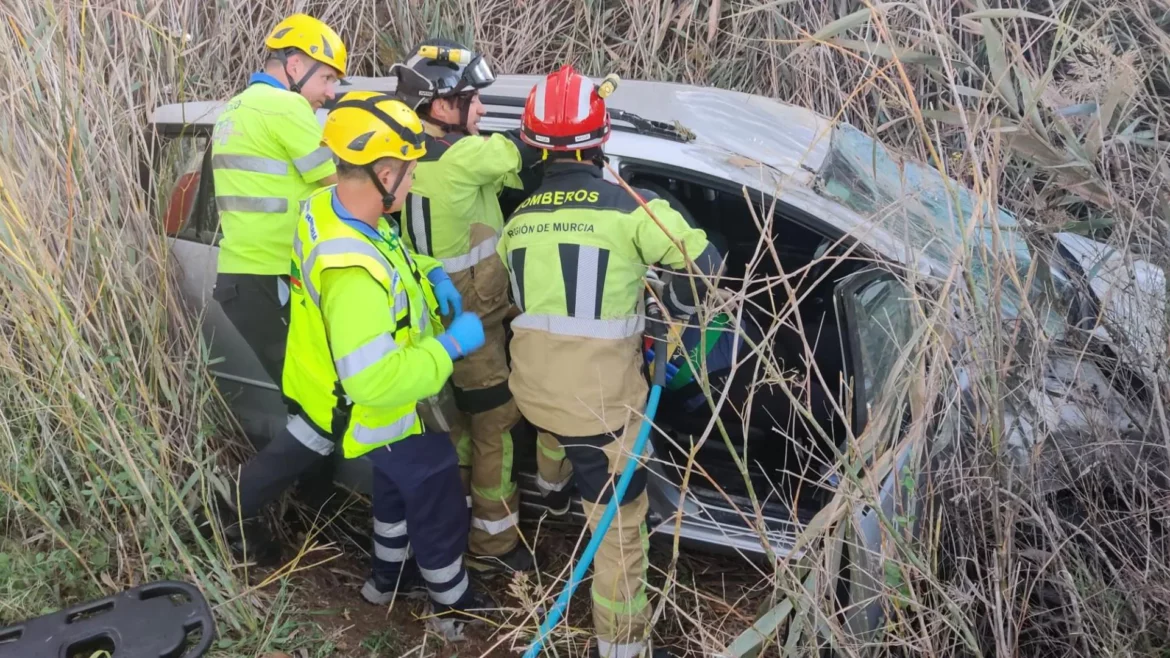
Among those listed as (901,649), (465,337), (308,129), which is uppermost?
(308,129)

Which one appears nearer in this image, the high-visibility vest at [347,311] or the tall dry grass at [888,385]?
the tall dry grass at [888,385]

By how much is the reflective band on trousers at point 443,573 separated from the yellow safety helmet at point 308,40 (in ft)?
6.33

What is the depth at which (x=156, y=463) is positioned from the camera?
270 centimetres

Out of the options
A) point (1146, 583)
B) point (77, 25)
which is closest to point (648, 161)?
point (1146, 583)

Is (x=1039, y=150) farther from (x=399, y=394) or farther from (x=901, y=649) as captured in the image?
(x=399, y=394)

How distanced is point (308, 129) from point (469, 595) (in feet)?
5.63

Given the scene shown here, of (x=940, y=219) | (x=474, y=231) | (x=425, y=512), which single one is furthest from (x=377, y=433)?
(x=940, y=219)

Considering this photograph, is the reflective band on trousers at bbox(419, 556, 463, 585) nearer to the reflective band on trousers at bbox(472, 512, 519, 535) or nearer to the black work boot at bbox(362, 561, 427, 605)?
the black work boot at bbox(362, 561, 427, 605)

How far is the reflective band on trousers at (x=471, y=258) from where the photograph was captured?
10.0 feet

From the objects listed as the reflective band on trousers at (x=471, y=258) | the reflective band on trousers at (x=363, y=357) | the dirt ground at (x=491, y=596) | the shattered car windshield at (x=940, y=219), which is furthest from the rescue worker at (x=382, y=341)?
the shattered car windshield at (x=940, y=219)

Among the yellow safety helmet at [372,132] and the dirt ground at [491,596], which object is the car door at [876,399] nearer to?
the dirt ground at [491,596]

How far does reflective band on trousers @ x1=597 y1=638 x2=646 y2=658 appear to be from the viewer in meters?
2.70


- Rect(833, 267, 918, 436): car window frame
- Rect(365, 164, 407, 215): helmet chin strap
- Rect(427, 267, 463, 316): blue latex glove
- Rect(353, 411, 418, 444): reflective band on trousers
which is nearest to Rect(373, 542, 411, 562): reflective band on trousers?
Rect(353, 411, 418, 444): reflective band on trousers

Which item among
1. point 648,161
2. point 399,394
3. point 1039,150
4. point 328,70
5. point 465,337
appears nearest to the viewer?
point 1039,150
